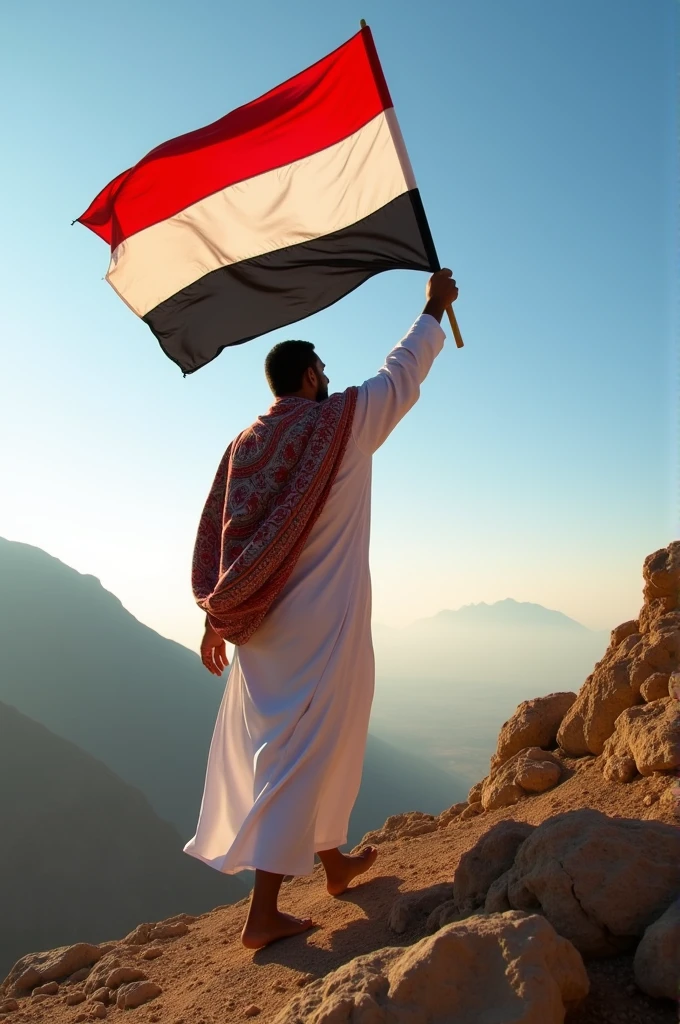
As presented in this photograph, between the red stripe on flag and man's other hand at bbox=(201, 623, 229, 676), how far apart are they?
2.67 m

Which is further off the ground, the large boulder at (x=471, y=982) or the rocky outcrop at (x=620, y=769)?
the rocky outcrop at (x=620, y=769)

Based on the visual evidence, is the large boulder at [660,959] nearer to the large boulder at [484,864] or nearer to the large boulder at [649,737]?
the large boulder at [484,864]

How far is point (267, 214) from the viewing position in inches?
175

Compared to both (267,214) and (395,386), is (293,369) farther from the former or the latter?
(267,214)

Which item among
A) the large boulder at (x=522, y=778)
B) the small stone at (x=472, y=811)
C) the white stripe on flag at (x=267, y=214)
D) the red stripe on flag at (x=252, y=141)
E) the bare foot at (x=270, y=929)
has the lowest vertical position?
the bare foot at (x=270, y=929)

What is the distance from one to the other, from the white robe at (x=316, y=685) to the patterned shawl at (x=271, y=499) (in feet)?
0.25

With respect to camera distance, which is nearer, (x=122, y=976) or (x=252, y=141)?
(x=122, y=976)

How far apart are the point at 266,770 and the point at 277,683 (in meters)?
0.34

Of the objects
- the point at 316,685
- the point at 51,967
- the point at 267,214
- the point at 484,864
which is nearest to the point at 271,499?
the point at 316,685

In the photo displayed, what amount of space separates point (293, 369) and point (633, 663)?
215cm

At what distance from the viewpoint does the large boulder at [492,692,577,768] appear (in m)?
4.21

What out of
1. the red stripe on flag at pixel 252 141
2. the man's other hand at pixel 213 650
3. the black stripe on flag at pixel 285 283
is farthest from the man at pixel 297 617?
the red stripe on flag at pixel 252 141

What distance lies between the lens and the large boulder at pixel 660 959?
1.57m

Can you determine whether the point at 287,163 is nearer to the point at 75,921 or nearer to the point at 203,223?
the point at 203,223
